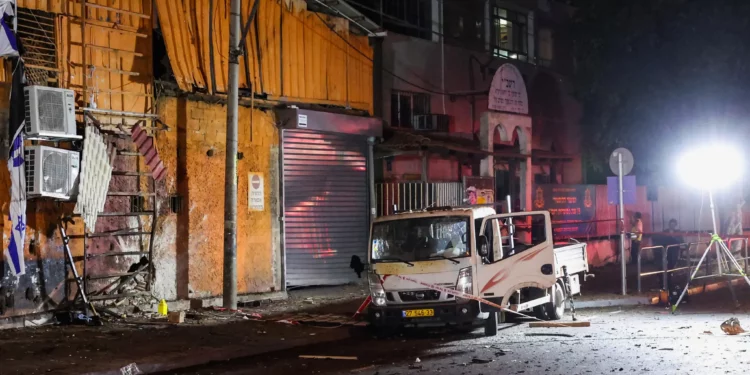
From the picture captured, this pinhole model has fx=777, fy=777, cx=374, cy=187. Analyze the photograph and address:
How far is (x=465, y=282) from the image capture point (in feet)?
39.6

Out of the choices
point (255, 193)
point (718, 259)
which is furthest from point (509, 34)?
point (255, 193)

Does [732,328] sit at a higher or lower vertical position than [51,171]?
lower

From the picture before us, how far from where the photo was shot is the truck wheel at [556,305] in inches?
532

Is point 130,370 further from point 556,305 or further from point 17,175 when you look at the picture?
point 556,305

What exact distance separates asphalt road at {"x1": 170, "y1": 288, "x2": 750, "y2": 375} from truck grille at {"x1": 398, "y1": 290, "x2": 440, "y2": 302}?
66 cm

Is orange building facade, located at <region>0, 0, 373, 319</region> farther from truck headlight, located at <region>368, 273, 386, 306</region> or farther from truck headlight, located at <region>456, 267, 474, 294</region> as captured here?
truck headlight, located at <region>456, 267, 474, 294</region>

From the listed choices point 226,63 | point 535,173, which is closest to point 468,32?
point 535,173

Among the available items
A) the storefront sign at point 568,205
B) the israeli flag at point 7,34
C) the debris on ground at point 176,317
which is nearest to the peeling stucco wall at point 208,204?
the debris on ground at point 176,317

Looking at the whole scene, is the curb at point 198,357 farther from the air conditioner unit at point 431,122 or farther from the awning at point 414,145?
the air conditioner unit at point 431,122

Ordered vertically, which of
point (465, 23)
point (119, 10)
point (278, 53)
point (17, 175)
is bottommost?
point (17, 175)

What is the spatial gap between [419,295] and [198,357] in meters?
3.53

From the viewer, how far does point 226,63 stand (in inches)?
646

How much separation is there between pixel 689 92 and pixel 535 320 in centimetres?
1401

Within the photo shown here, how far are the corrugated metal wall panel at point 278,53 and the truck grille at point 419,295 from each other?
6.31 meters
